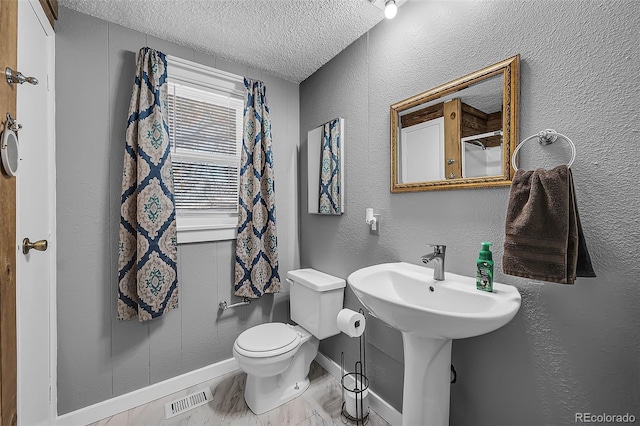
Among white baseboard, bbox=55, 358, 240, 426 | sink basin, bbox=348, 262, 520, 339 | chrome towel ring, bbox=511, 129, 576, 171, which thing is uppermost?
chrome towel ring, bbox=511, 129, 576, 171

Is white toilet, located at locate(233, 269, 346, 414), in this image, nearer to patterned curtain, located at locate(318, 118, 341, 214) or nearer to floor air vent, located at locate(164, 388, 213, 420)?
floor air vent, located at locate(164, 388, 213, 420)

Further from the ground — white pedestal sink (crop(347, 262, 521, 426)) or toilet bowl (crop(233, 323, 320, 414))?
white pedestal sink (crop(347, 262, 521, 426))

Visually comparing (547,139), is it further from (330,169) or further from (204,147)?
(204,147)

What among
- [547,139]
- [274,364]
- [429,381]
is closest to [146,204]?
[274,364]

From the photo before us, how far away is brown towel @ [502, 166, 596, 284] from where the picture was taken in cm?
81

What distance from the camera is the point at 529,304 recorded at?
3.29ft

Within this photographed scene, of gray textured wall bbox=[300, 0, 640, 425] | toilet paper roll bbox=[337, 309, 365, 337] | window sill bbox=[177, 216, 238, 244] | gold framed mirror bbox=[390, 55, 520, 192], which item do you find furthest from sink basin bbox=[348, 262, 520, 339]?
window sill bbox=[177, 216, 238, 244]

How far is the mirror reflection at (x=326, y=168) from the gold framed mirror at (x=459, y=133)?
45cm

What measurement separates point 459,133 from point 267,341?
1553 millimetres

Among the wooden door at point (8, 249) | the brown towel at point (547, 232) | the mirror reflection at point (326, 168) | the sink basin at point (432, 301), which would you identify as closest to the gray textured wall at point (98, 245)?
the wooden door at point (8, 249)

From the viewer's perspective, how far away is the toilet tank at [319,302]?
1.76 meters

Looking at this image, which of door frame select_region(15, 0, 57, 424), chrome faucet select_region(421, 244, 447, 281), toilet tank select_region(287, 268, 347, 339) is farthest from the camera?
toilet tank select_region(287, 268, 347, 339)

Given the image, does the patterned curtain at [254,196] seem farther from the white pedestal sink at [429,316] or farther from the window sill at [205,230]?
the white pedestal sink at [429,316]

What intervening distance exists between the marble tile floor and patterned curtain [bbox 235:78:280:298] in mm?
675
